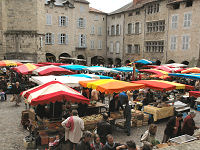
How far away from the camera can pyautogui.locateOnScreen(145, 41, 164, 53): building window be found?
1136 inches

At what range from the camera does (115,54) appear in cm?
3756

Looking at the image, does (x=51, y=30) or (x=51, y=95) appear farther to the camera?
(x=51, y=30)

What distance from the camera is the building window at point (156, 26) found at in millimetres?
28661

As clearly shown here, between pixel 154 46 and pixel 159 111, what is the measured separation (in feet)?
71.6

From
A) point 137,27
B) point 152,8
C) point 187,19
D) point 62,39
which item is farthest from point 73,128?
point 62,39

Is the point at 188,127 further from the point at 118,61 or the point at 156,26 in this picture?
the point at 118,61

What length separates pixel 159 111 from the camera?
9.33m

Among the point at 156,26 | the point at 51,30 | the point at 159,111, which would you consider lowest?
the point at 159,111

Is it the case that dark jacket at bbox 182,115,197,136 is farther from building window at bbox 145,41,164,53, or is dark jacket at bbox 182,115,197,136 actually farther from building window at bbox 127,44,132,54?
building window at bbox 127,44,132,54

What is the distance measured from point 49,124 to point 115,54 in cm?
3112

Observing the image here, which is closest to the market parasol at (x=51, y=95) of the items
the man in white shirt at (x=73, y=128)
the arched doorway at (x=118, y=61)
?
the man in white shirt at (x=73, y=128)

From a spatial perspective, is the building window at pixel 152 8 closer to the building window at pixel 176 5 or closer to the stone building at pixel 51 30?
the building window at pixel 176 5

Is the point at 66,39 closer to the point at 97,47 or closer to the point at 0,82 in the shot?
the point at 97,47

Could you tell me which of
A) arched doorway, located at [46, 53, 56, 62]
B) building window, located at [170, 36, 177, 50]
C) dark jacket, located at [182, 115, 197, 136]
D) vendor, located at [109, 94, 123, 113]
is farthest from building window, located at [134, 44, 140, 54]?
dark jacket, located at [182, 115, 197, 136]
